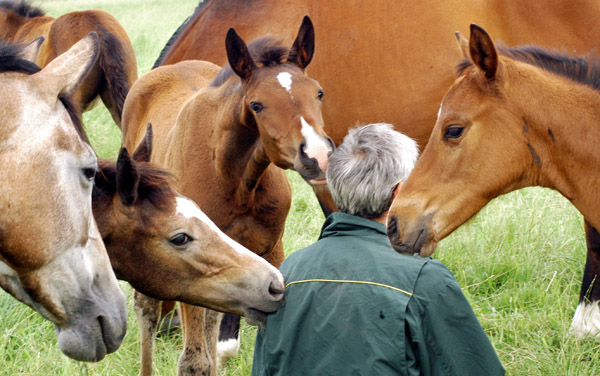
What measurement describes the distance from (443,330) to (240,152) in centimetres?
213

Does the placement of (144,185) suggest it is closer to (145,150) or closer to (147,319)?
(145,150)

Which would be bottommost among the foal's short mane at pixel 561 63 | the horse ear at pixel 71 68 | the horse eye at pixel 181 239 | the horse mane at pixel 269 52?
the horse eye at pixel 181 239

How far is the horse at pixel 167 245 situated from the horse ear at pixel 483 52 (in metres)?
1.24

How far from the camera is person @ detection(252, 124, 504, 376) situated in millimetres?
2182

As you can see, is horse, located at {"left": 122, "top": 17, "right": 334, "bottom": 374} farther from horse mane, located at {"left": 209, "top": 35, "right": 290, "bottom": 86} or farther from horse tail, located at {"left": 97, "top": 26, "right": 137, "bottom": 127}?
horse tail, located at {"left": 97, "top": 26, "right": 137, "bottom": 127}

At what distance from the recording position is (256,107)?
3826 mm

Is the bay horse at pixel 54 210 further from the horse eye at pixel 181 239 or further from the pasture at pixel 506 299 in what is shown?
the pasture at pixel 506 299

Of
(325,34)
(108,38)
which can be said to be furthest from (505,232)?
(108,38)

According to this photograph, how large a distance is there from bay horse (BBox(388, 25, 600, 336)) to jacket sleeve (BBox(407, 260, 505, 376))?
2.00ft

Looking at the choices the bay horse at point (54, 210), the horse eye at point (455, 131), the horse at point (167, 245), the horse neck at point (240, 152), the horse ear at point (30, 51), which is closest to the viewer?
the bay horse at point (54, 210)

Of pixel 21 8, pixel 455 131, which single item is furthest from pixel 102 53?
pixel 455 131

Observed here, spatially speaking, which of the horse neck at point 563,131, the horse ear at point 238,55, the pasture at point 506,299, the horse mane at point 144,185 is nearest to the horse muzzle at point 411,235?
the pasture at point 506,299

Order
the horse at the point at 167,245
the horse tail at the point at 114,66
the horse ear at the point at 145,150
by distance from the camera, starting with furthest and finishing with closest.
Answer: the horse tail at the point at 114,66 < the horse ear at the point at 145,150 < the horse at the point at 167,245

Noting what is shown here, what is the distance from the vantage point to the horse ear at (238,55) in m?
3.90
